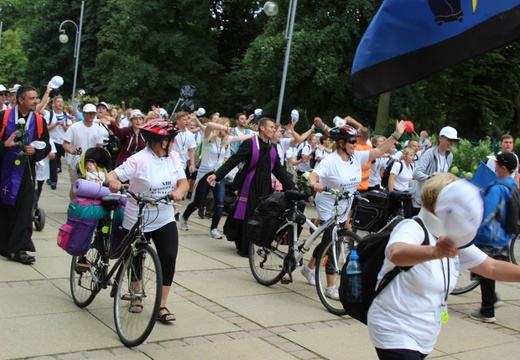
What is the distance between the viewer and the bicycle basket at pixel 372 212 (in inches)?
337

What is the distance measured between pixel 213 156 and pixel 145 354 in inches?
257

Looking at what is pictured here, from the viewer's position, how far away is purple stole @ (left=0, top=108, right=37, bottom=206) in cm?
760

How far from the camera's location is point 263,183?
906cm

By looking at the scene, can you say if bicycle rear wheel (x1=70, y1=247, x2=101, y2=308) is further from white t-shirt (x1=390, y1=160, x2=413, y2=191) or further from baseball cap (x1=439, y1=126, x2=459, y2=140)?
white t-shirt (x1=390, y1=160, x2=413, y2=191)

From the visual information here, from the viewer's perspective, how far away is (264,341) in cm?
557

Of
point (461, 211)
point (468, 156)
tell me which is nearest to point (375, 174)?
point (468, 156)

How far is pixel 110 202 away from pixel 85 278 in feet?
2.96

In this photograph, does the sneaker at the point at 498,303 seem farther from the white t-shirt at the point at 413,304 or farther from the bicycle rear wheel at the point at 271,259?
the white t-shirt at the point at 413,304

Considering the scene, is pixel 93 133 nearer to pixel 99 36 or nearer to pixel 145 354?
pixel 145 354

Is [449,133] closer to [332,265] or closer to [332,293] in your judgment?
[332,265]

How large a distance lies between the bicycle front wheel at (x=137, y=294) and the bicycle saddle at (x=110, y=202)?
58 cm

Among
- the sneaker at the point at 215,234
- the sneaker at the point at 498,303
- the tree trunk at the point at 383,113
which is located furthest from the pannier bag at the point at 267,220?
the tree trunk at the point at 383,113

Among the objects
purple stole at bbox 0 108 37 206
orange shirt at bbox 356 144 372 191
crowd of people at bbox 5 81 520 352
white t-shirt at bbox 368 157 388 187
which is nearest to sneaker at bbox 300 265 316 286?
crowd of people at bbox 5 81 520 352

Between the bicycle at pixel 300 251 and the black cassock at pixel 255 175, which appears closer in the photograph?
the bicycle at pixel 300 251
